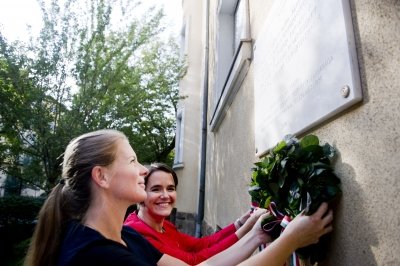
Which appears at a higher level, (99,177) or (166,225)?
(99,177)

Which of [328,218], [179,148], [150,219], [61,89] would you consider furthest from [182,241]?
[179,148]

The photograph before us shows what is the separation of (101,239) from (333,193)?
96 cm

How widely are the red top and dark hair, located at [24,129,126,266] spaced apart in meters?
0.70

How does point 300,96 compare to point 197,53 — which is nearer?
point 300,96

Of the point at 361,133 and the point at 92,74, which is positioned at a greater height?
the point at 92,74

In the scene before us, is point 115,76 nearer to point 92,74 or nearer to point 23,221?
point 92,74

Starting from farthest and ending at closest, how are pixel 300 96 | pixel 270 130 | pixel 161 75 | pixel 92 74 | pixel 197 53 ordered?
pixel 197 53
pixel 161 75
pixel 92 74
pixel 270 130
pixel 300 96

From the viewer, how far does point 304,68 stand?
5.60 feet

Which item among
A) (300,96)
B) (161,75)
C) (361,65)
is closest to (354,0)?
(361,65)

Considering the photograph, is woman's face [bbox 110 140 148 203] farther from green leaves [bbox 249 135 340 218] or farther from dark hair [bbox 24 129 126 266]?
green leaves [bbox 249 135 340 218]

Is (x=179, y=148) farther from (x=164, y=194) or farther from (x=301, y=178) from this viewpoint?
(x=301, y=178)

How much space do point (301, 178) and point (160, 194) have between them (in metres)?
1.32

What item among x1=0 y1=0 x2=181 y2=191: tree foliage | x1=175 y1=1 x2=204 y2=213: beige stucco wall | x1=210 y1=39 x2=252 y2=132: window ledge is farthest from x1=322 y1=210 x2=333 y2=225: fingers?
x1=175 y1=1 x2=204 y2=213: beige stucco wall

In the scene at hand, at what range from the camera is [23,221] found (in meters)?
8.80
